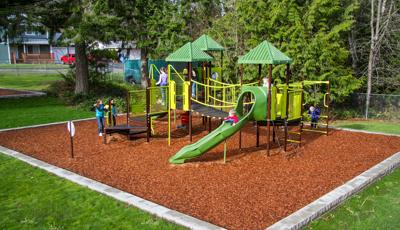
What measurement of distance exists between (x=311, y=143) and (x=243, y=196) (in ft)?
19.3

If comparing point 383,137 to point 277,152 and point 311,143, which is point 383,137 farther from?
point 277,152

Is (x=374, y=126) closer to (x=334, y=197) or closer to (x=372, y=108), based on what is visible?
(x=372, y=108)

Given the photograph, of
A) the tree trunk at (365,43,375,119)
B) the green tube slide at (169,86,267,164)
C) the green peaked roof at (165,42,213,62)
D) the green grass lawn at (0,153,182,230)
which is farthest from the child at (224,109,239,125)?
the tree trunk at (365,43,375,119)

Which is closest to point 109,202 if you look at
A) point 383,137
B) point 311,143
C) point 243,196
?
point 243,196

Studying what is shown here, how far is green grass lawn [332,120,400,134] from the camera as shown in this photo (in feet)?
53.6

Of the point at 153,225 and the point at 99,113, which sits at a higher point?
the point at 99,113

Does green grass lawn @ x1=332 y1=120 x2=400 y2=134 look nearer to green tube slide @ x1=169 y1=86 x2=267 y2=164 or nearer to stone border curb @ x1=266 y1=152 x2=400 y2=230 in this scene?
stone border curb @ x1=266 y1=152 x2=400 y2=230

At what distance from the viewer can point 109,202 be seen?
730cm

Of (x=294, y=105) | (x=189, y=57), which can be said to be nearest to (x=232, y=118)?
(x=294, y=105)

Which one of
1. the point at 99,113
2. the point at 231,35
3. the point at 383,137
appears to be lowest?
the point at 383,137

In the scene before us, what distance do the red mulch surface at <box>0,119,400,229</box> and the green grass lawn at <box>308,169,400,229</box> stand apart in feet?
2.06

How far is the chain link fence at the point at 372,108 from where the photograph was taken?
781 inches

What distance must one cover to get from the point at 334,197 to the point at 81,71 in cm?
1730

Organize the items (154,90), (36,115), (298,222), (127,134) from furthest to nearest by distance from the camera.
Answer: (36,115), (154,90), (127,134), (298,222)
